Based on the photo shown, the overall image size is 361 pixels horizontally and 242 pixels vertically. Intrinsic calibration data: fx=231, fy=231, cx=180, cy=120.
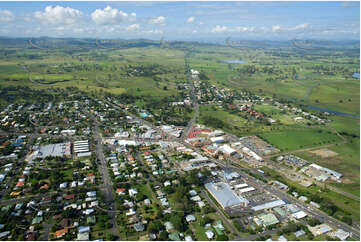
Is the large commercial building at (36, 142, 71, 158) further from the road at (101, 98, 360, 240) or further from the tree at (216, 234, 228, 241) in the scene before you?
the tree at (216, 234, 228, 241)

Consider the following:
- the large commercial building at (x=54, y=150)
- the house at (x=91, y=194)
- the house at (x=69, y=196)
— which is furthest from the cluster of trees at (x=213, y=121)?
Answer: the house at (x=69, y=196)

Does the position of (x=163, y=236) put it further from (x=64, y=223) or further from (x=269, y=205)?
(x=269, y=205)

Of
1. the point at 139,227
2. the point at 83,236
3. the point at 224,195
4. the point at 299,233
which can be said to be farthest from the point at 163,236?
the point at 299,233

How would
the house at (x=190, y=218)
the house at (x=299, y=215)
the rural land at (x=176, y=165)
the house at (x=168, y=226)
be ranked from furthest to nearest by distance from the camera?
the house at (x=299, y=215)
the house at (x=190, y=218)
the rural land at (x=176, y=165)
the house at (x=168, y=226)

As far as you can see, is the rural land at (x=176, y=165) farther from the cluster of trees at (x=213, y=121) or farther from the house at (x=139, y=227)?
the cluster of trees at (x=213, y=121)

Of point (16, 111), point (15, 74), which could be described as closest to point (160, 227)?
point (16, 111)

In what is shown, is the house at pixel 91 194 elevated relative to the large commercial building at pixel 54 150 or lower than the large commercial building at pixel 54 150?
lower

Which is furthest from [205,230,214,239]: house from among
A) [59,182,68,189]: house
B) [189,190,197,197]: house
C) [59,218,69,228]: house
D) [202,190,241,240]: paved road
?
[59,182,68,189]: house
